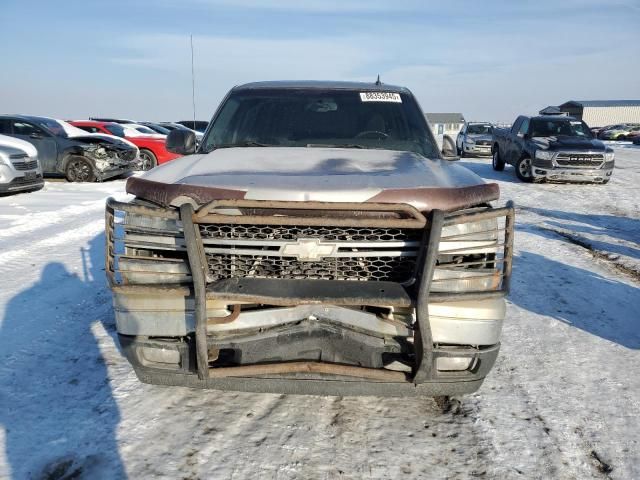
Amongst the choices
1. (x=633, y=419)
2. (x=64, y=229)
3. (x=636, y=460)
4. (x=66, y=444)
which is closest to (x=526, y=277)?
(x=633, y=419)

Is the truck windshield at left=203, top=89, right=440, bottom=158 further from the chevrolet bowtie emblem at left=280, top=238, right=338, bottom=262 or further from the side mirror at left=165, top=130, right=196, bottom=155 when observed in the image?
the chevrolet bowtie emblem at left=280, top=238, right=338, bottom=262

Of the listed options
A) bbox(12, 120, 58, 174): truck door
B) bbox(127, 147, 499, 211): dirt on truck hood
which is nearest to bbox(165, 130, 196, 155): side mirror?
bbox(127, 147, 499, 211): dirt on truck hood

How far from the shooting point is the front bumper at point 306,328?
2312mm

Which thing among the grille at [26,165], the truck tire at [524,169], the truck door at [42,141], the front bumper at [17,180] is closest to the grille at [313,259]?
the front bumper at [17,180]

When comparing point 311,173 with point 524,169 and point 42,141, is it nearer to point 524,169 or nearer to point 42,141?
point 42,141

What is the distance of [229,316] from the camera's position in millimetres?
2402

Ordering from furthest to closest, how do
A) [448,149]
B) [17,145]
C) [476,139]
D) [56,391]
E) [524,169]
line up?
[476,139]
[524,169]
[17,145]
[448,149]
[56,391]

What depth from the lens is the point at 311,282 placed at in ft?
7.91

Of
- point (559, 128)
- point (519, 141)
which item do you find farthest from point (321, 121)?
point (559, 128)

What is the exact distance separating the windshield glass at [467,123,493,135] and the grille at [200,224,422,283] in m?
21.8

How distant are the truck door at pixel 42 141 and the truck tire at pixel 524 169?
11502mm

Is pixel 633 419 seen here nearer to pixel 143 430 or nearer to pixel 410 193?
pixel 410 193

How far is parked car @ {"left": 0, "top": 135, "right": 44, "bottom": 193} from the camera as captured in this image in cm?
955

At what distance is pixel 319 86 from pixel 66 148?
33.6 feet
